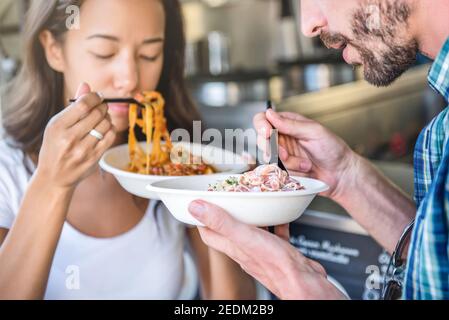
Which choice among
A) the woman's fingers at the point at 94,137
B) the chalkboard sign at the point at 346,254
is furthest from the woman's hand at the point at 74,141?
the chalkboard sign at the point at 346,254

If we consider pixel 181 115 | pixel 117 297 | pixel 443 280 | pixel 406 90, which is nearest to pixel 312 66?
pixel 406 90

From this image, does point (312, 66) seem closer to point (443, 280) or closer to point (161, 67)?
point (161, 67)

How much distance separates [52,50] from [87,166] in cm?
29

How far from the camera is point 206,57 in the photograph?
4.52 metres

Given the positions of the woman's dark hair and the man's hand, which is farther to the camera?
the woman's dark hair

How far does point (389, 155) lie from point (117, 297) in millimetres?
2537

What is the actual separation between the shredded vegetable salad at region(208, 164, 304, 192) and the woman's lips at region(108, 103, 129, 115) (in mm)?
354

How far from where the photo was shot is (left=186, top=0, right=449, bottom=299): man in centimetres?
99

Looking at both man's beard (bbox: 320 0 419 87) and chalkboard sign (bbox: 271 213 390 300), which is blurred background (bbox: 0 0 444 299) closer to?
chalkboard sign (bbox: 271 213 390 300)

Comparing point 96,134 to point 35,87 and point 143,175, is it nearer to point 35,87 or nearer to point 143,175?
point 143,175

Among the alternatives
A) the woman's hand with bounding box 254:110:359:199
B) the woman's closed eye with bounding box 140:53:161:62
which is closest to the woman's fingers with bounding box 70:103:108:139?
the woman's closed eye with bounding box 140:53:161:62

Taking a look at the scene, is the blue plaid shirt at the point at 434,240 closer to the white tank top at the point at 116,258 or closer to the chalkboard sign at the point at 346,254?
the white tank top at the point at 116,258

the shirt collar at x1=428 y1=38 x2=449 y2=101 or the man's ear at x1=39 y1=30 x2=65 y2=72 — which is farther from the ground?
the man's ear at x1=39 y1=30 x2=65 y2=72

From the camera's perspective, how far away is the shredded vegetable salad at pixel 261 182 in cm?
111
